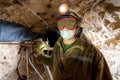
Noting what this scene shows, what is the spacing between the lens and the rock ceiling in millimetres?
2512

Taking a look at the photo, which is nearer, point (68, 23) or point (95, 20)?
point (68, 23)

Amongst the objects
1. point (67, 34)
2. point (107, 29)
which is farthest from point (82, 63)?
point (107, 29)

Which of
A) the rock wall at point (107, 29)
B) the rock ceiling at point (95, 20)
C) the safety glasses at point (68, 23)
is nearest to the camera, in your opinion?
the safety glasses at point (68, 23)

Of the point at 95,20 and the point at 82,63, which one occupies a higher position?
the point at 95,20

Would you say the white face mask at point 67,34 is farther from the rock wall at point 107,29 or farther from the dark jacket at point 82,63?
the rock wall at point 107,29

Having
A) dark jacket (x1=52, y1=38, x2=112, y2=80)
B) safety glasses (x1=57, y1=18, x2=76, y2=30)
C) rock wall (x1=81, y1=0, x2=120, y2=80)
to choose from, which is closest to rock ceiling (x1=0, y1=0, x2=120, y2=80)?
rock wall (x1=81, y1=0, x2=120, y2=80)

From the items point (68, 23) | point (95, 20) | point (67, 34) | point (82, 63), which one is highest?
point (95, 20)

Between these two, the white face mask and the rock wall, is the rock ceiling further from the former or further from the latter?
the white face mask

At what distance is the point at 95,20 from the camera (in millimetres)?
2789

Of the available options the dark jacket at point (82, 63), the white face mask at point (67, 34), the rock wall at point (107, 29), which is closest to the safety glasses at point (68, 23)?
the white face mask at point (67, 34)

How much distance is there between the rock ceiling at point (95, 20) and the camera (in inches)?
98.9

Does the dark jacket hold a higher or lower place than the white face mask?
lower

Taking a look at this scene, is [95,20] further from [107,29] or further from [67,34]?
[67,34]

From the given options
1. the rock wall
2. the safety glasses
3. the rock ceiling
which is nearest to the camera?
the safety glasses
